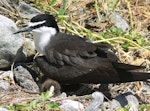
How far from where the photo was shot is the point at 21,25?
23.7 feet

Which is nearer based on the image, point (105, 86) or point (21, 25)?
point (105, 86)

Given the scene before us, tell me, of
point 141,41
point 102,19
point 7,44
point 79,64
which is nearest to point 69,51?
point 79,64

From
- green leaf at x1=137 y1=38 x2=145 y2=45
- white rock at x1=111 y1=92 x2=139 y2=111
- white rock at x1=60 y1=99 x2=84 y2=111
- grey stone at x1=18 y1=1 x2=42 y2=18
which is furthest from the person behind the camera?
grey stone at x1=18 y1=1 x2=42 y2=18

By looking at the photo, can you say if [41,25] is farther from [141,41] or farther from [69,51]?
[141,41]

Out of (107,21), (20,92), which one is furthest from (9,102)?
(107,21)

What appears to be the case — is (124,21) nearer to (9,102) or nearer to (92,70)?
(92,70)

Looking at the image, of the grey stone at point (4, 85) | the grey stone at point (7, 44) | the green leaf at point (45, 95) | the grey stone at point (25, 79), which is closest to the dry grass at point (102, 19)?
the grey stone at point (7, 44)

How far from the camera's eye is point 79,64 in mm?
6047

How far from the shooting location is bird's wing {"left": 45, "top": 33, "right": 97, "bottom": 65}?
239 inches

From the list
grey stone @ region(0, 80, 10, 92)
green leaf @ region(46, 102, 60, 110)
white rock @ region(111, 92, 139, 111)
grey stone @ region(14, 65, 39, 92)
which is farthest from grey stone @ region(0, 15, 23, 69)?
white rock @ region(111, 92, 139, 111)

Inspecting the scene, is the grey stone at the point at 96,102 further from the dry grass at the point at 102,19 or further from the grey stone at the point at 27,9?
the grey stone at the point at 27,9

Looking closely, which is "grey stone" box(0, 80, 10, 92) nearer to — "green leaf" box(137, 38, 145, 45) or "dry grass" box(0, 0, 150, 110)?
"dry grass" box(0, 0, 150, 110)

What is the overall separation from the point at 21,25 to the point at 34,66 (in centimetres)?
84

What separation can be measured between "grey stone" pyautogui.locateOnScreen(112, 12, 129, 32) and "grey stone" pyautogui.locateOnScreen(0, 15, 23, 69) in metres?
1.65
